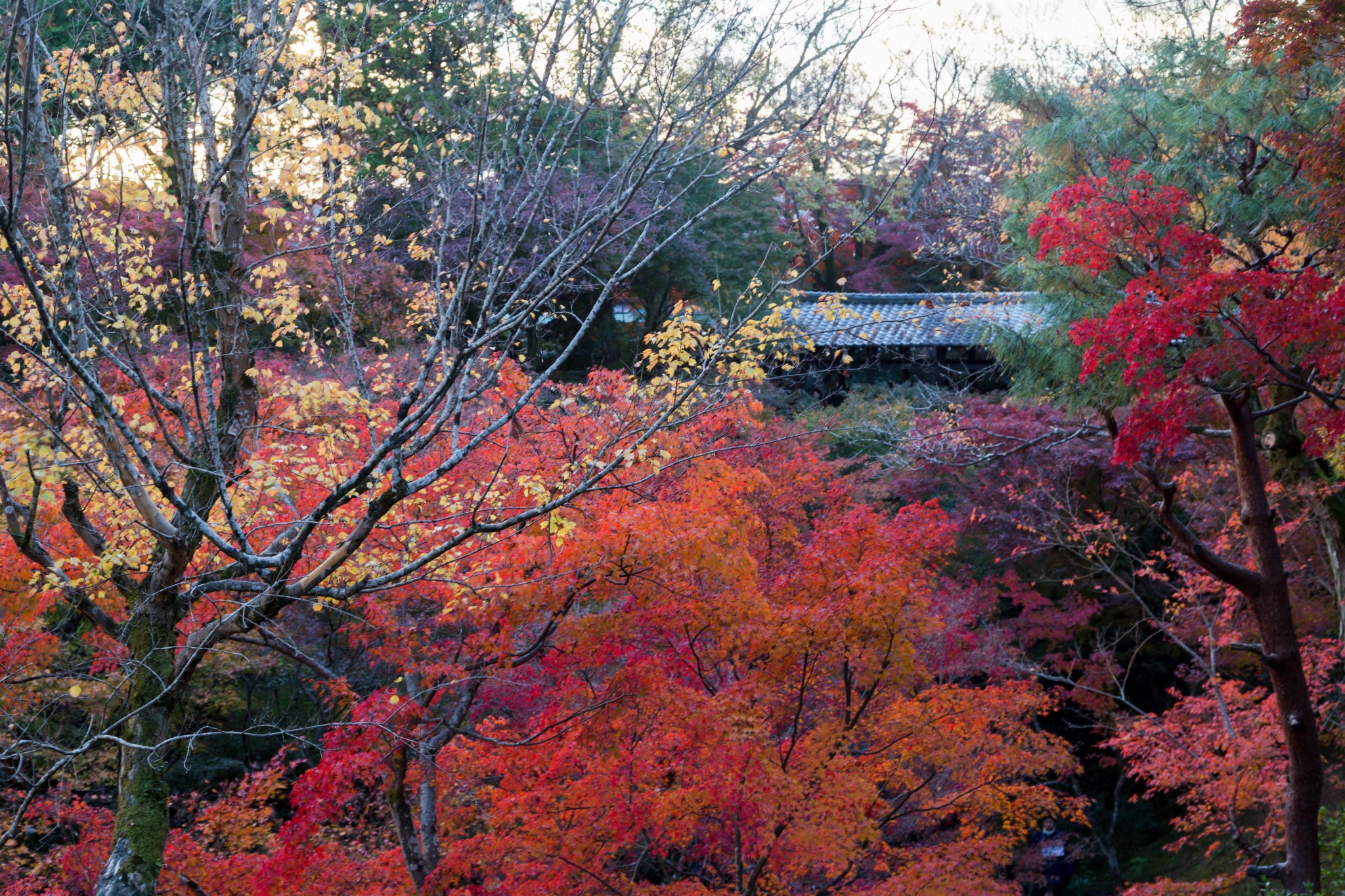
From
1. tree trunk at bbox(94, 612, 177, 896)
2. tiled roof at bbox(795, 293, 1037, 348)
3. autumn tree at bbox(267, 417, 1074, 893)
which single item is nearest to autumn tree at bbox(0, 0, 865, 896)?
tree trunk at bbox(94, 612, 177, 896)

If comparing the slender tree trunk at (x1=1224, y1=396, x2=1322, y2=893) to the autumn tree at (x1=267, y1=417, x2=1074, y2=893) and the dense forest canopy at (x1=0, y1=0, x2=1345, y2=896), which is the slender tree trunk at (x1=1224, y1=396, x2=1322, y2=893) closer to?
the dense forest canopy at (x1=0, y1=0, x2=1345, y2=896)

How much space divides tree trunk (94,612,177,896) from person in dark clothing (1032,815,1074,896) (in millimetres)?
12234

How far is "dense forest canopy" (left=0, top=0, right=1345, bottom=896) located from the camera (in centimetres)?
450

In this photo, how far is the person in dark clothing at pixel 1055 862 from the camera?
1381cm

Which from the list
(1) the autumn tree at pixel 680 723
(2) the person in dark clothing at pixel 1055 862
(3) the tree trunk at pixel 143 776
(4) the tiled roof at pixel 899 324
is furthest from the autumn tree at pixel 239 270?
(4) the tiled roof at pixel 899 324

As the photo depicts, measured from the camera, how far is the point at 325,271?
13.2 meters

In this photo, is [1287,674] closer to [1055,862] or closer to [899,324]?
[1055,862]

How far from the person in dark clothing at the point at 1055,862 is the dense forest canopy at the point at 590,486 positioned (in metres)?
0.09

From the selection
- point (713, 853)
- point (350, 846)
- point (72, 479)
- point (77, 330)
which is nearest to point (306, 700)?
point (350, 846)

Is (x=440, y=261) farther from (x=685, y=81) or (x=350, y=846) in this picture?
(x=350, y=846)

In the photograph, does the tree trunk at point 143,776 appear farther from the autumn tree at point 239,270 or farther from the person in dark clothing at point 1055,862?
the person in dark clothing at point 1055,862

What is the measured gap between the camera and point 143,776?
4875mm

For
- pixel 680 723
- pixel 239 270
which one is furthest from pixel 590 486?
pixel 680 723

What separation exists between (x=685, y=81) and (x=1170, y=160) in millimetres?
6592
